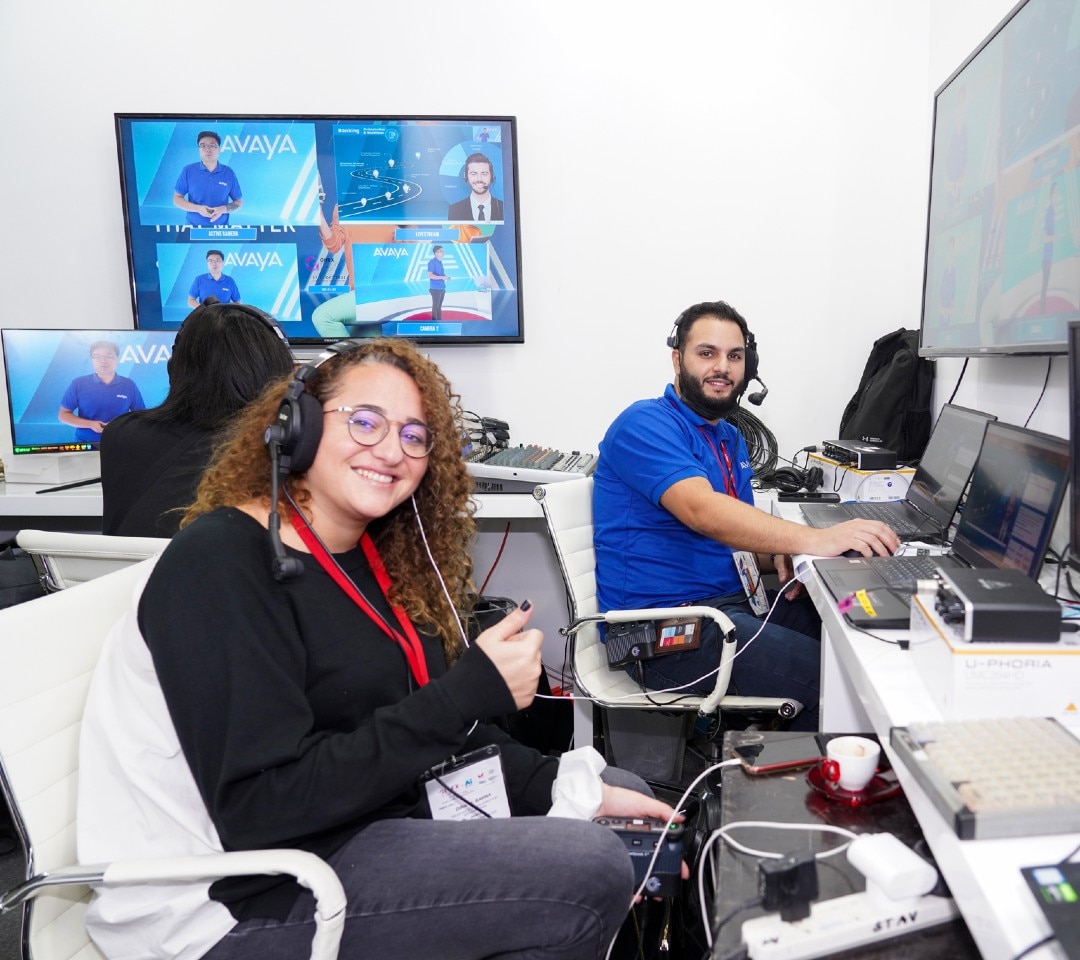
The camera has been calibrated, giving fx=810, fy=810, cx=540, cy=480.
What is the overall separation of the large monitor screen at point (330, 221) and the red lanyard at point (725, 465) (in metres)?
0.92

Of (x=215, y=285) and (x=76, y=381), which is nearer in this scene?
(x=76, y=381)

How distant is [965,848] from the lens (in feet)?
2.30

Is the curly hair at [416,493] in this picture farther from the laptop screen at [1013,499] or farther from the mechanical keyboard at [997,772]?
the laptop screen at [1013,499]

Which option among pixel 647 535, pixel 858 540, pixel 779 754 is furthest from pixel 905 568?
pixel 647 535

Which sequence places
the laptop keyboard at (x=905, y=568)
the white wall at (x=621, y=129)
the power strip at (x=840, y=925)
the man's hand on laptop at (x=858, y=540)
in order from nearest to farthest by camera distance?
1. the power strip at (x=840, y=925)
2. the laptop keyboard at (x=905, y=568)
3. the man's hand on laptop at (x=858, y=540)
4. the white wall at (x=621, y=129)

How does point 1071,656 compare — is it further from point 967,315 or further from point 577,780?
point 967,315

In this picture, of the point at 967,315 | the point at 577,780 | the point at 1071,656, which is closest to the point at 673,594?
the point at 577,780

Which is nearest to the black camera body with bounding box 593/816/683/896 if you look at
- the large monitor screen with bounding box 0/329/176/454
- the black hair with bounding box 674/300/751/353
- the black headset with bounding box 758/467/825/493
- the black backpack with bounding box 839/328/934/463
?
the black hair with bounding box 674/300/751/353

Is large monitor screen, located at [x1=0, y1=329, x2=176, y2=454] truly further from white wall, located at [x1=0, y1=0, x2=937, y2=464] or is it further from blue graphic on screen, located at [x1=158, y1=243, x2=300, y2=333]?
white wall, located at [x1=0, y1=0, x2=937, y2=464]

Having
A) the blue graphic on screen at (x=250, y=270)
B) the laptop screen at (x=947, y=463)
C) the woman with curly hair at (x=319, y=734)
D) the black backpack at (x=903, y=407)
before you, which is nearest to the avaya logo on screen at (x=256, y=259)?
the blue graphic on screen at (x=250, y=270)

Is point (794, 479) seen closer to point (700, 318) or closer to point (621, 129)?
point (700, 318)

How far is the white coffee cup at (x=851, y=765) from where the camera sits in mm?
1017

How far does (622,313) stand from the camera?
284 centimetres

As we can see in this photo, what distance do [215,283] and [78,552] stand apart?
1565mm
